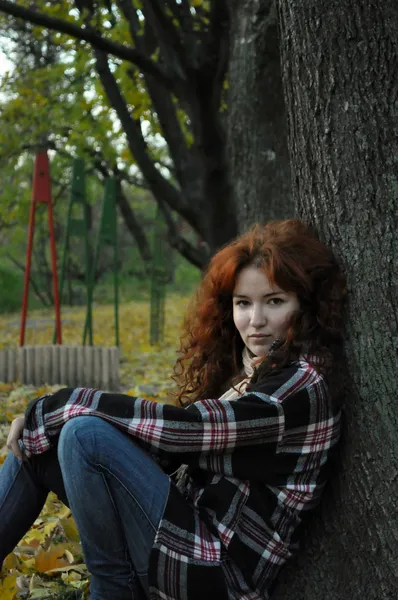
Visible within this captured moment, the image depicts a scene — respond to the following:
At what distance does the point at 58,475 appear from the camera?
7.60ft

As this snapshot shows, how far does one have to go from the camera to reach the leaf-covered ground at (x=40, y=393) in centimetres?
272

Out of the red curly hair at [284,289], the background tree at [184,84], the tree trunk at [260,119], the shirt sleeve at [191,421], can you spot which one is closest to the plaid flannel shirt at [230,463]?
the shirt sleeve at [191,421]

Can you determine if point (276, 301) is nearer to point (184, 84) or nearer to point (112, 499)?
point (112, 499)

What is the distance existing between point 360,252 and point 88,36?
3941 millimetres

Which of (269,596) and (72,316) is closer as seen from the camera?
(269,596)

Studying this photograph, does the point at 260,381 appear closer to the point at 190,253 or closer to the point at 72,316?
the point at 190,253

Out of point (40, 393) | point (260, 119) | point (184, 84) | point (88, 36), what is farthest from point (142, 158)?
point (40, 393)

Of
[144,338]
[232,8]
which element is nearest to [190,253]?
[232,8]

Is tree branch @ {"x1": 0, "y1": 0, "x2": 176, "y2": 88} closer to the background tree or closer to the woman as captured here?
the background tree

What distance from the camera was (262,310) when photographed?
93.7 inches

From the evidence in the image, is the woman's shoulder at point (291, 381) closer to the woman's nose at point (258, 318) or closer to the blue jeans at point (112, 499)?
the woman's nose at point (258, 318)

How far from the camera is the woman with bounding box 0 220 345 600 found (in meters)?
2.11

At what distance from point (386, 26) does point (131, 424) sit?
1.29 meters

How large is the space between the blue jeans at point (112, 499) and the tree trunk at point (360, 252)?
51 cm
